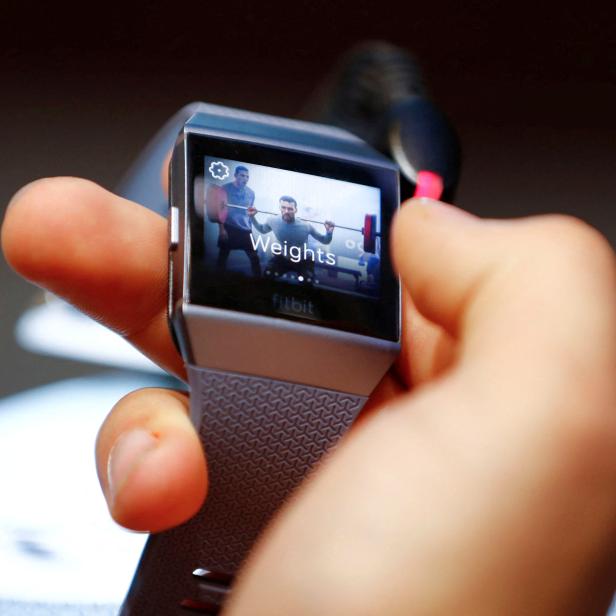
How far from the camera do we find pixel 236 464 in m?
0.63

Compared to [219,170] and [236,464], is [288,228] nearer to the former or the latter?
[219,170]

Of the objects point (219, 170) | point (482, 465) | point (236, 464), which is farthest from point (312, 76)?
point (482, 465)

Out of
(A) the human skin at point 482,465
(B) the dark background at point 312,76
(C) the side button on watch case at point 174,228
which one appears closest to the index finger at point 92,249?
(C) the side button on watch case at point 174,228

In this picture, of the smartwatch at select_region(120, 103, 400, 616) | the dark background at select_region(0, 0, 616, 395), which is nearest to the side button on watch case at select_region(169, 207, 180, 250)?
the smartwatch at select_region(120, 103, 400, 616)

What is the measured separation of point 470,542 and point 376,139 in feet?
2.79

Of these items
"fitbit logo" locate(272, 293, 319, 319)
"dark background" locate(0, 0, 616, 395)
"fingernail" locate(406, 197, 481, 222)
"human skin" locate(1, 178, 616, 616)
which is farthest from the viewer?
"dark background" locate(0, 0, 616, 395)

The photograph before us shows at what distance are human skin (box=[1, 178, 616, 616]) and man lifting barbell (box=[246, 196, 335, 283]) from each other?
14 cm

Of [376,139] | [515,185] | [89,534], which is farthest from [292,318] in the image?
[515,185]

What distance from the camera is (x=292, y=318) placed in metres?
0.62

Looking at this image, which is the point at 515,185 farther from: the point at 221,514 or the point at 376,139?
the point at 221,514

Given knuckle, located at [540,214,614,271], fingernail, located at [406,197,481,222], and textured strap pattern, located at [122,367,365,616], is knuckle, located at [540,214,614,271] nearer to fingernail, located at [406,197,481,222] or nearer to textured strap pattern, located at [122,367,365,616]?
fingernail, located at [406,197,481,222]

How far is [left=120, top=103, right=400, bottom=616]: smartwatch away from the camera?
61 cm

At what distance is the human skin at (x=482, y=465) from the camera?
0.41m

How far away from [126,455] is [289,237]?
196mm
